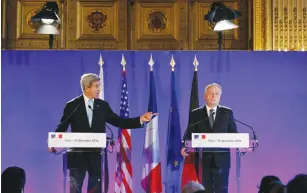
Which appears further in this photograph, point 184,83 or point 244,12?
point 244,12

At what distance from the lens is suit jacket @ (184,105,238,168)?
13.8ft

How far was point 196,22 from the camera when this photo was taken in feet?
23.1

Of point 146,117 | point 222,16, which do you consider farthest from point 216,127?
point 222,16

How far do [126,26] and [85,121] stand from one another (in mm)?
3019

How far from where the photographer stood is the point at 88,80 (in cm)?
425

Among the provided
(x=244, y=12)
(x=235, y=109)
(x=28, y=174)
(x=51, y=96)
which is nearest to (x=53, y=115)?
(x=51, y=96)

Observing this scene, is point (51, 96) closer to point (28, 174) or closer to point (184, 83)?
point (28, 174)

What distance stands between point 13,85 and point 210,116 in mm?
1567

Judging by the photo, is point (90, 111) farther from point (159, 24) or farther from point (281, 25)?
point (281, 25)

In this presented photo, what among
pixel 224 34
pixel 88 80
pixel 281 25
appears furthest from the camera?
pixel 224 34

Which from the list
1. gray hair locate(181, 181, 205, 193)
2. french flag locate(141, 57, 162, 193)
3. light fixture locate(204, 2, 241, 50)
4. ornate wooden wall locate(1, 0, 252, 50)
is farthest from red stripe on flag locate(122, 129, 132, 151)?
ornate wooden wall locate(1, 0, 252, 50)

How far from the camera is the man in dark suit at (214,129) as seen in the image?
419 centimetres

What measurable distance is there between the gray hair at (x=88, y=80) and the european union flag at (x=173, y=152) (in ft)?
2.01

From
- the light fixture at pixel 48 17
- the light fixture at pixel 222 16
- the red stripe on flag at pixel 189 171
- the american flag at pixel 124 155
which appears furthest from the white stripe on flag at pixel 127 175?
the light fixture at pixel 48 17
